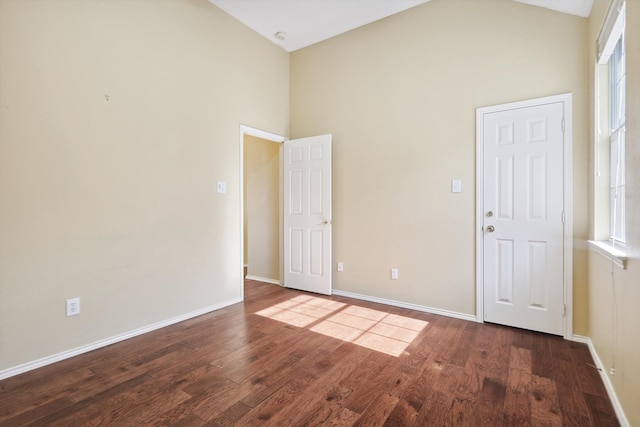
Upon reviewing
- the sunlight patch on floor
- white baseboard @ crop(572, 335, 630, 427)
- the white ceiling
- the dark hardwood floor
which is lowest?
the dark hardwood floor

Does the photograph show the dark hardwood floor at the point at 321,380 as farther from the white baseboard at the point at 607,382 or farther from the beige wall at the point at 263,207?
the beige wall at the point at 263,207

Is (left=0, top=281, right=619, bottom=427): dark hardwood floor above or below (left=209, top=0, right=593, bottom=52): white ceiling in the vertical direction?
below

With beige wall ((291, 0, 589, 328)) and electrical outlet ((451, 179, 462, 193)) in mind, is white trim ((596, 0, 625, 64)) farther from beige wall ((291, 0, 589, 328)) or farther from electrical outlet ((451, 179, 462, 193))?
electrical outlet ((451, 179, 462, 193))

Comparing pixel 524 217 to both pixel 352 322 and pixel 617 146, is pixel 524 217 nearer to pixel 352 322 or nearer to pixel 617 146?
pixel 617 146

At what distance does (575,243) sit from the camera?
2541mm

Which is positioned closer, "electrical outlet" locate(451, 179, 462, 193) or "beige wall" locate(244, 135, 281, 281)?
"electrical outlet" locate(451, 179, 462, 193)

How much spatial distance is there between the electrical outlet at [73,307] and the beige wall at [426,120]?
102 inches

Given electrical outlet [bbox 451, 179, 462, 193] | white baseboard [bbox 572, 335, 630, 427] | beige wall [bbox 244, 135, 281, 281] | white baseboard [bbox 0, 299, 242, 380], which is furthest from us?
beige wall [bbox 244, 135, 281, 281]

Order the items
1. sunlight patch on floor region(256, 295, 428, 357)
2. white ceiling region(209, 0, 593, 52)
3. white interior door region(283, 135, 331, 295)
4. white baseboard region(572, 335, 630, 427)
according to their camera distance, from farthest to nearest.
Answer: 1. white interior door region(283, 135, 331, 295)
2. white ceiling region(209, 0, 593, 52)
3. sunlight patch on floor region(256, 295, 428, 357)
4. white baseboard region(572, 335, 630, 427)

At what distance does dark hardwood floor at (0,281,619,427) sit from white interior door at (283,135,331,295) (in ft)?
3.55

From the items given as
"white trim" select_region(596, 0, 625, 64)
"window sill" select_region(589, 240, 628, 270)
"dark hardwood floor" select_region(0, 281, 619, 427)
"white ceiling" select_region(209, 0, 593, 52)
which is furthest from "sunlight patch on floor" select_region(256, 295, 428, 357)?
"white ceiling" select_region(209, 0, 593, 52)

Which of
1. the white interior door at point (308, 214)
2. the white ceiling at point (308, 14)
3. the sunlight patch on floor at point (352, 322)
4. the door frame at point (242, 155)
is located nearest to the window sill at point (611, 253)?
the sunlight patch on floor at point (352, 322)

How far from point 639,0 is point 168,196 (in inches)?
132

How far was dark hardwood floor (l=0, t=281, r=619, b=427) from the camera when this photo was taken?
1.64 m
